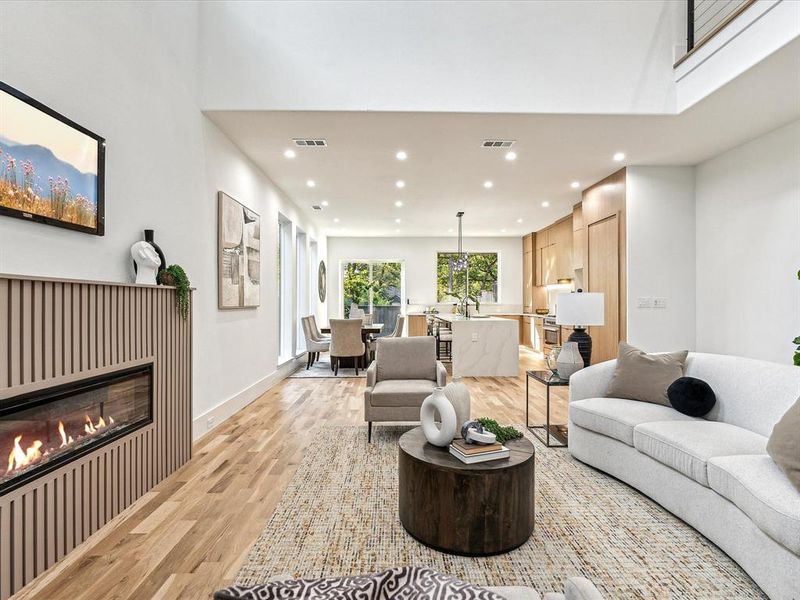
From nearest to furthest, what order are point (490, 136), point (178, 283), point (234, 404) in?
point (178, 283) → point (490, 136) → point (234, 404)

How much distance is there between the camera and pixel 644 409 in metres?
2.87

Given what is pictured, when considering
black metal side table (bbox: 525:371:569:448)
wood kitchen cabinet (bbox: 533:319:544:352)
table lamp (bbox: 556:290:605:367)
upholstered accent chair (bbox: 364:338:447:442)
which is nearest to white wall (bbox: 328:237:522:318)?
wood kitchen cabinet (bbox: 533:319:544:352)

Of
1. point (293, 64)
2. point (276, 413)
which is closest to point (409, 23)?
point (293, 64)

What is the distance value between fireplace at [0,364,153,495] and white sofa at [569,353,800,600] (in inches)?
114

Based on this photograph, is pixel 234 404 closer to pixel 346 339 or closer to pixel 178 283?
pixel 178 283

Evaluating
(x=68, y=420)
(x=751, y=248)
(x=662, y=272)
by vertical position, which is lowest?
(x=68, y=420)

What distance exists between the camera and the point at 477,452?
2068 millimetres

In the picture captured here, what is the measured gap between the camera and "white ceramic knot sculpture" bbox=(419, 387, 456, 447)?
85.9 inches

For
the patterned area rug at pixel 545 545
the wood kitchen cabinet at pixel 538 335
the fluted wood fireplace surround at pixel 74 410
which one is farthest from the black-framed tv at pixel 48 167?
the wood kitchen cabinet at pixel 538 335

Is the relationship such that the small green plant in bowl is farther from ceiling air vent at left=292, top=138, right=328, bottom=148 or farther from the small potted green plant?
ceiling air vent at left=292, top=138, right=328, bottom=148

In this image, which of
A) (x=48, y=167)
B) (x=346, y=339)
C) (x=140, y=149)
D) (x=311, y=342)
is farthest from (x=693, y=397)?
(x=311, y=342)

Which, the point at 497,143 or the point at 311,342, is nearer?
the point at 497,143

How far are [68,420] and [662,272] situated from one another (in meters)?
5.84

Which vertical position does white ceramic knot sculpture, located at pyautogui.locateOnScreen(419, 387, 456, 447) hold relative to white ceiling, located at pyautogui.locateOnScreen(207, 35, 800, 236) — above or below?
below
